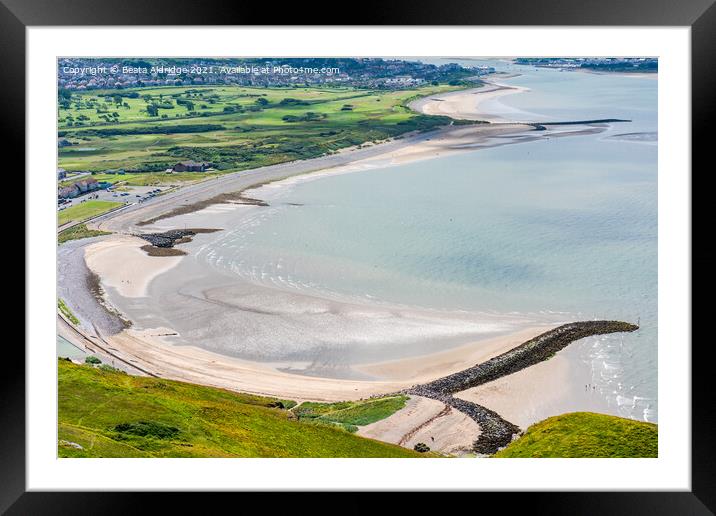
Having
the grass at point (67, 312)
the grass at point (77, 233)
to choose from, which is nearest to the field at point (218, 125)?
the grass at point (77, 233)

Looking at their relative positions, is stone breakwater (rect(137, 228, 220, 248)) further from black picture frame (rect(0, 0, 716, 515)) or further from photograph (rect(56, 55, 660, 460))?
black picture frame (rect(0, 0, 716, 515))

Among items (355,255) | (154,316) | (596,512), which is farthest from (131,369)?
(596,512)

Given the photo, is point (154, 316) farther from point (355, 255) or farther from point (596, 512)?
point (596, 512)

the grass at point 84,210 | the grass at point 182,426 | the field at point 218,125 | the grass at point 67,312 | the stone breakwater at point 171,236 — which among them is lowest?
the grass at point 182,426

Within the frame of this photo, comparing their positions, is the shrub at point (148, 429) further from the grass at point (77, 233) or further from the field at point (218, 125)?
the field at point (218, 125)

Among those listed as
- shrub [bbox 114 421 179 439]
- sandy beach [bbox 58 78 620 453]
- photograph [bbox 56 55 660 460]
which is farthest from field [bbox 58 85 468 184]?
shrub [bbox 114 421 179 439]

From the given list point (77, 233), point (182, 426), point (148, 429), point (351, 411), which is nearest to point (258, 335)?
point (351, 411)

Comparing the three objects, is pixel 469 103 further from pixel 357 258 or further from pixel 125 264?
pixel 125 264
